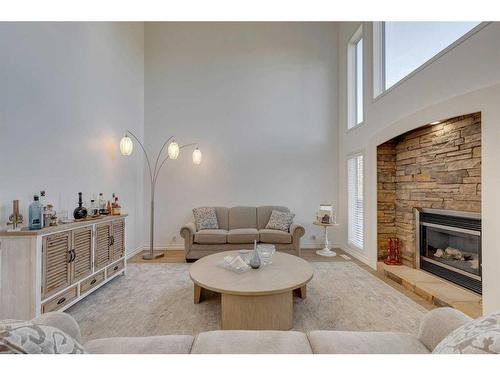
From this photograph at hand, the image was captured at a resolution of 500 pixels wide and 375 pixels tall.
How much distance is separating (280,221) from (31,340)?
3.74 m

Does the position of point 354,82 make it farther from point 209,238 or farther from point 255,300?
point 255,300

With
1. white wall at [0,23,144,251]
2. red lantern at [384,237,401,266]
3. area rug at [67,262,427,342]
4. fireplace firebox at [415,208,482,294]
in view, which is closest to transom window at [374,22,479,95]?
fireplace firebox at [415,208,482,294]

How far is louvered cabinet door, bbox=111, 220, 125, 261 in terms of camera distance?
9.75ft

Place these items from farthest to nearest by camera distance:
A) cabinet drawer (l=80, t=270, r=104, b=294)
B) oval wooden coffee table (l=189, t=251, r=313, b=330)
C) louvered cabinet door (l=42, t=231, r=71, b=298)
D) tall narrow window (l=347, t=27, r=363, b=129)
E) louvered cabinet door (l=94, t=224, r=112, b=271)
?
1. tall narrow window (l=347, t=27, r=363, b=129)
2. louvered cabinet door (l=94, t=224, r=112, b=271)
3. cabinet drawer (l=80, t=270, r=104, b=294)
4. louvered cabinet door (l=42, t=231, r=71, b=298)
5. oval wooden coffee table (l=189, t=251, r=313, b=330)

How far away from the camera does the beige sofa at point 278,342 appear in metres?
0.99

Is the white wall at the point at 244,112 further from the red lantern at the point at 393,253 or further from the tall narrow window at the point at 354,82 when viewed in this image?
the red lantern at the point at 393,253

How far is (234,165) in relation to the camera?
15.7 ft

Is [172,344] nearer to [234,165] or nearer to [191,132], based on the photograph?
[234,165]

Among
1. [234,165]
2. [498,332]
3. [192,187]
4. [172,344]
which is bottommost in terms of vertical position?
[172,344]

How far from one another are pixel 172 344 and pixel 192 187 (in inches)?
153

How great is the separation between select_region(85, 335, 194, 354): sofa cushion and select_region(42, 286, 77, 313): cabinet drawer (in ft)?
4.59

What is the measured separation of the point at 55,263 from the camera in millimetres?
2053

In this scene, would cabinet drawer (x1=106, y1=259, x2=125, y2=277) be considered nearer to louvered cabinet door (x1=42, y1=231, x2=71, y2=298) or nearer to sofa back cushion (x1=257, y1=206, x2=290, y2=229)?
louvered cabinet door (x1=42, y1=231, x2=71, y2=298)
